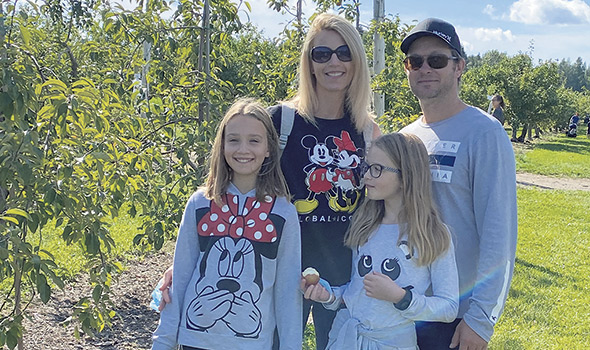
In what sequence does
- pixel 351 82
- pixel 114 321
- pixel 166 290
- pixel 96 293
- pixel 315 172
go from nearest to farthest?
pixel 166 290 → pixel 315 172 → pixel 351 82 → pixel 96 293 → pixel 114 321

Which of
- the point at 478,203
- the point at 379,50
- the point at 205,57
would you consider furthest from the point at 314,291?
the point at 379,50

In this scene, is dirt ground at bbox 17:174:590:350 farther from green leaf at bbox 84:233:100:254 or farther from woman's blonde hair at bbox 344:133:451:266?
woman's blonde hair at bbox 344:133:451:266

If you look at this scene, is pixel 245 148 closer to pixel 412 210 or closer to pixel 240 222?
pixel 240 222

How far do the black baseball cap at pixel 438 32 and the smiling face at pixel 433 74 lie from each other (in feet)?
0.09

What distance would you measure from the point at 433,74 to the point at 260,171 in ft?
2.62

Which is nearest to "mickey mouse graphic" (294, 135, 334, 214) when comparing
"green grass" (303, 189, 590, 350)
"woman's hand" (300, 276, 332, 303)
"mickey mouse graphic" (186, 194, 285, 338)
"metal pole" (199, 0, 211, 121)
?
"mickey mouse graphic" (186, 194, 285, 338)

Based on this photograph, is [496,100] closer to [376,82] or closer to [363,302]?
[376,82]

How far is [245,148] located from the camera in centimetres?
206

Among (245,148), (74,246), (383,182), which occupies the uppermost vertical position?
(245,148)

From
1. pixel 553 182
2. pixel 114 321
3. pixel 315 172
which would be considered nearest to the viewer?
pixel 315 172

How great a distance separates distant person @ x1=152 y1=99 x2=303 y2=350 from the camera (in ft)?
6.30

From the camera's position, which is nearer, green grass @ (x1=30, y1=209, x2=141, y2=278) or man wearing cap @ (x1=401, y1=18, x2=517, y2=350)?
man wearing cap @ (x1=401, y1=18, x2=517, y2=350)

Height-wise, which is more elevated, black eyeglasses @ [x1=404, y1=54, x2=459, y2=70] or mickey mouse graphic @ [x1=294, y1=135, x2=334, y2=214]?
black eyeglasses @ [x1=404, y1=54, x2=459, y2=70]

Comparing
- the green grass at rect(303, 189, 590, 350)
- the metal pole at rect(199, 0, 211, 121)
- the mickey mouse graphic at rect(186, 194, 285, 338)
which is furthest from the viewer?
the green grass at rect(303, 189, 590, 350)
